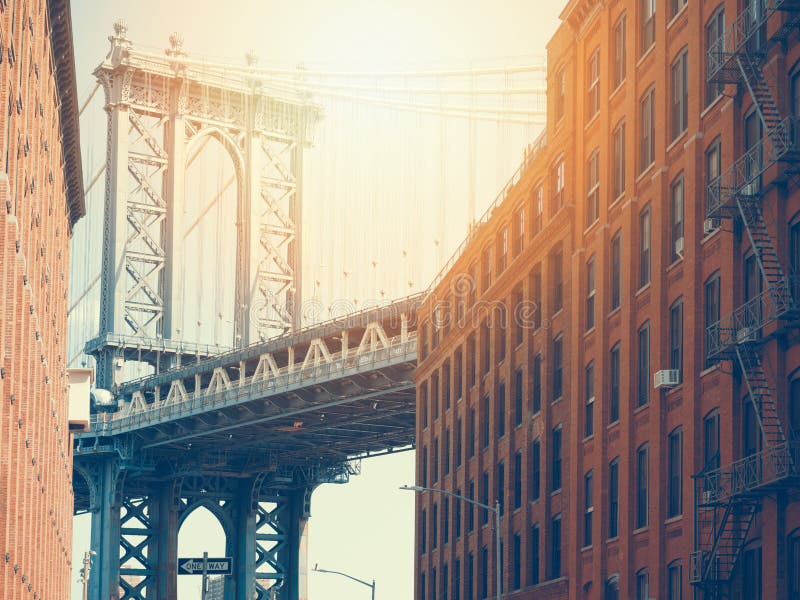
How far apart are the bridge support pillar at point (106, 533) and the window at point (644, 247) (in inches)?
3622

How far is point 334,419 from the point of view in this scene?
121m

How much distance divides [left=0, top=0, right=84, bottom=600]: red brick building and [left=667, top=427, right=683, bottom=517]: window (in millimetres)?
18609

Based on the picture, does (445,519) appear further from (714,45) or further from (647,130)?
(714,45)

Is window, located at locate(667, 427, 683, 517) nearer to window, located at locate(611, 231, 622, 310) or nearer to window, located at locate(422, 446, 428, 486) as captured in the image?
window, located at locate(611, 231, 622, 310)

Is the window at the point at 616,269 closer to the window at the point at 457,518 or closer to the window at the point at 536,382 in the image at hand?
the window at the point at 536,382

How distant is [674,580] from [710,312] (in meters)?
7.56

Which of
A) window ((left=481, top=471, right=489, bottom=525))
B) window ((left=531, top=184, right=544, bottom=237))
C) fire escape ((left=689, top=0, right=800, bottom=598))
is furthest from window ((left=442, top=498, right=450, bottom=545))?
fire escape ((left=689, top=0, right=800, bottom=598))

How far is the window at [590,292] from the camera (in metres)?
59.6

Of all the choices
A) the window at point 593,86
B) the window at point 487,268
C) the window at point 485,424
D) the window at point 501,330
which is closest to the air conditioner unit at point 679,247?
the window at point 593,86

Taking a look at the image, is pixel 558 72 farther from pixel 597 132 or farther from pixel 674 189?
pixel 674 189

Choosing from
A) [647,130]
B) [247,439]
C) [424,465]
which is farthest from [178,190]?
[647,130]

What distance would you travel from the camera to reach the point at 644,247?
177ft

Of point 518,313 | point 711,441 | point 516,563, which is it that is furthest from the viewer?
point 518,313

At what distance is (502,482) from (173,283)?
69.3 metres
